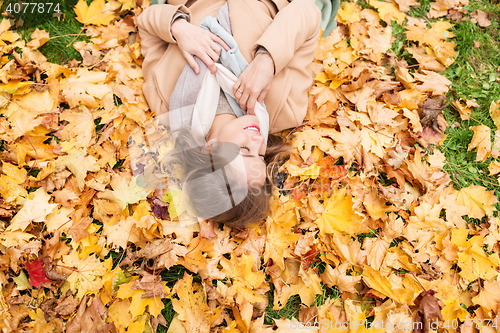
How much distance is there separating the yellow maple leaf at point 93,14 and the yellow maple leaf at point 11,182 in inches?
58.9

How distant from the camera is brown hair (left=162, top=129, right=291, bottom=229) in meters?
1.98

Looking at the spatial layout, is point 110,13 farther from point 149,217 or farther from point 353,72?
point 353,72

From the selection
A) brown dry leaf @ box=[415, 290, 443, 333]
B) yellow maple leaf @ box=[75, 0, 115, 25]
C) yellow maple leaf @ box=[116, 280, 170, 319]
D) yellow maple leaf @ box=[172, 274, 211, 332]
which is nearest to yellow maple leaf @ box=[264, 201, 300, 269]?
yellow maple leaf @ box=[172, 274, 211, 332]

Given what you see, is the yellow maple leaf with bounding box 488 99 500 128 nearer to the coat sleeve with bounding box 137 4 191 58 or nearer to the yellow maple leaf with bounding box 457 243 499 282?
the yellow maple leaf with bounding box 457 243 499 282

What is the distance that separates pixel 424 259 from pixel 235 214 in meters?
1.48

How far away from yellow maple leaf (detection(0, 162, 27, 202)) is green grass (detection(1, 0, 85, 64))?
107cm

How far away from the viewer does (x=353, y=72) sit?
108 inches

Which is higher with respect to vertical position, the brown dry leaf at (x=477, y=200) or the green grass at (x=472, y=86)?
the green grass at (x=472, y=86)

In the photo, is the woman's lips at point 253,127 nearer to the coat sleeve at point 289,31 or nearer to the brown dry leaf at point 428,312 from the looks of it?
the coat sleeve at point 289,31

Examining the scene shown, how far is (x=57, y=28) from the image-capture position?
2.75 m

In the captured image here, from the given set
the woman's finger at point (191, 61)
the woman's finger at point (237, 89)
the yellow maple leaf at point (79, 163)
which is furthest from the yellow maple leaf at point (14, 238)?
the woman's finger at point (237, 89)

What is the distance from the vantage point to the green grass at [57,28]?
2.69 meters

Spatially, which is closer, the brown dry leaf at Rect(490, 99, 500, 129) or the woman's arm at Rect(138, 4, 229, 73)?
the woman's arm at Rect(138, 4, 229, 73)

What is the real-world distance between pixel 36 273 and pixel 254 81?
2.02 meters
